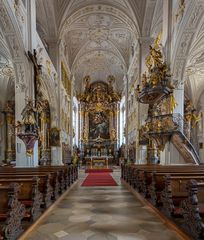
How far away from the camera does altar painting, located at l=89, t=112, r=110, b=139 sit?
107 feet

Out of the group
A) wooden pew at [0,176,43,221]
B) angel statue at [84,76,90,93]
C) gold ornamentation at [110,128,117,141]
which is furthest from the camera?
angel statue at [84,76,90,93]

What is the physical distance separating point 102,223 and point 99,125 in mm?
27904

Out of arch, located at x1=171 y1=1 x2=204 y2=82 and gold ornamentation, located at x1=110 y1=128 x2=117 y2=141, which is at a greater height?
arch, located at x1=171 y1=1 x2=204 y2=82

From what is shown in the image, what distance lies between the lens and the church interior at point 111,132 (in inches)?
177

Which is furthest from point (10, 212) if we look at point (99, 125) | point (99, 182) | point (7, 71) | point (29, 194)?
point (99, 125)

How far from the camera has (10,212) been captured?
346 cm

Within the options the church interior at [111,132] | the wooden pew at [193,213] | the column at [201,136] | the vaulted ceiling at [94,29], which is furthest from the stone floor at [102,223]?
the column at [201,136]

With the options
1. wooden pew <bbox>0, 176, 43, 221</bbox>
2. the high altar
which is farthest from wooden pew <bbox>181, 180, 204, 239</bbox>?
the high altar

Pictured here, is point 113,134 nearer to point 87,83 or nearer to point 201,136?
→ point 87,83

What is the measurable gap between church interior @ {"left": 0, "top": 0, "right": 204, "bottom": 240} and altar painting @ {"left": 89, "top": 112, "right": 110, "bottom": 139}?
3.39ft

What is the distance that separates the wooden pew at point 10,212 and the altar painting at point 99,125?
28524 millimetres

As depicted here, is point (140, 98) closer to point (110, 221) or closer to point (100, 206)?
point (100, 206)

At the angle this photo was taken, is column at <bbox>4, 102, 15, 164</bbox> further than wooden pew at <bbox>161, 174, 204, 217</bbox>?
Yes

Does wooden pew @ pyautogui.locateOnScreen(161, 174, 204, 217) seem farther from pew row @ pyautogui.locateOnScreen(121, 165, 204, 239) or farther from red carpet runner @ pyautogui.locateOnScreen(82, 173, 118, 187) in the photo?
red carpet runner @ pyautogui.locateOnScreen(82, 173, 118, 187)
